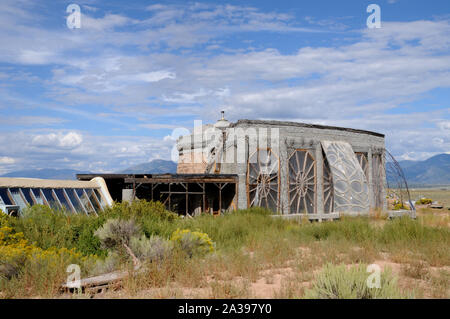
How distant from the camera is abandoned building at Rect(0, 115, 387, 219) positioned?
65.8 feet

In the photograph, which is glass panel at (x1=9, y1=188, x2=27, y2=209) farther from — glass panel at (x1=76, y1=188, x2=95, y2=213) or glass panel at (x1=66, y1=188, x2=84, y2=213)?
glass panel at (x1=76, y1=188, x2=95, y2=213)

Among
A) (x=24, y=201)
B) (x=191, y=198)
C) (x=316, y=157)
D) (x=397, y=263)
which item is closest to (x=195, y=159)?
(x=191, y=198)

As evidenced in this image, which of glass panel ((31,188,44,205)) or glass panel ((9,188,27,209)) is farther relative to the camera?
glass panel ((31,188,44,205))

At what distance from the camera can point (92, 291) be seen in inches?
259

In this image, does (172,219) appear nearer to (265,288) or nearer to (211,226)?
(211,226)

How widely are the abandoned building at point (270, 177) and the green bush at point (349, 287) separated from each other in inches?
531

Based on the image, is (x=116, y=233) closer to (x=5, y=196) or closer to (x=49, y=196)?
(x=5, y=196)

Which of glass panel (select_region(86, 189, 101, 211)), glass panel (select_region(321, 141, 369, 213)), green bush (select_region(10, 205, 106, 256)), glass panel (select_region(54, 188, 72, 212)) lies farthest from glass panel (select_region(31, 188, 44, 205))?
glass panel (select_region(321, 141, 369, 213))

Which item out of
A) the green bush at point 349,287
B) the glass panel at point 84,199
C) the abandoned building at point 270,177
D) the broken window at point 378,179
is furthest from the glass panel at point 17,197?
the broken window at point 378,179

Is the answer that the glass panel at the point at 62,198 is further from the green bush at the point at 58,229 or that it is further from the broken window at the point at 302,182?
the broken window at the point at 302,182

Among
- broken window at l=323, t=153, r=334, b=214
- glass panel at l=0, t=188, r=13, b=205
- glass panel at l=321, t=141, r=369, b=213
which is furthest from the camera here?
broken window at l=323, t=153, r=334, b=214

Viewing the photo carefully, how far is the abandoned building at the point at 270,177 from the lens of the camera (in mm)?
20062

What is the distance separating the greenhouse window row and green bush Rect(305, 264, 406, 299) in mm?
10604
